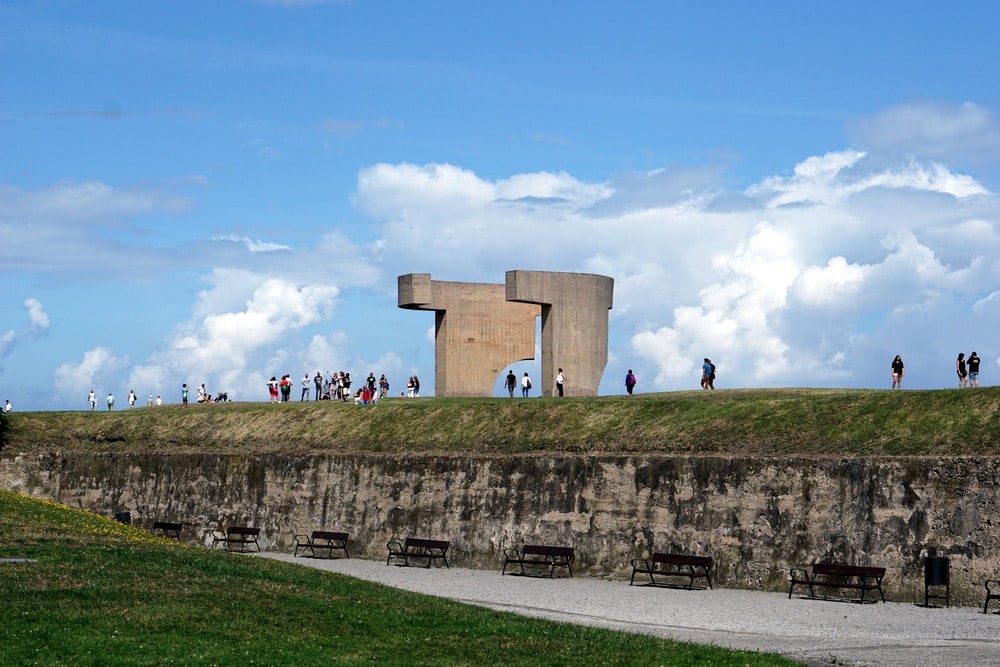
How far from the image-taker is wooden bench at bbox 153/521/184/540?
37344mm

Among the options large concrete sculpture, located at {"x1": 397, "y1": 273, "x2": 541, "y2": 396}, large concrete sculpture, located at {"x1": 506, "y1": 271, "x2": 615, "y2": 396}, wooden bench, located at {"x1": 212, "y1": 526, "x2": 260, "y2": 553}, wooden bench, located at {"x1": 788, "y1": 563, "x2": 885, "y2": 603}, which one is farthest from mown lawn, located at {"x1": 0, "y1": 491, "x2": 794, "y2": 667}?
large concrete sculpture, located at {"x1": 397, "y1": 273, "x2": 541, "y2": 396}

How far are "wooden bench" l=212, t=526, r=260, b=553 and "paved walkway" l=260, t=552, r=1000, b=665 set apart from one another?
6.63m

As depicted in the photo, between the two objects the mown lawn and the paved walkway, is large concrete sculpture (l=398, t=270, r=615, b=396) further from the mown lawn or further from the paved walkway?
the mown lawn

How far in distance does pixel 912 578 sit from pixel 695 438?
6912 millimetres

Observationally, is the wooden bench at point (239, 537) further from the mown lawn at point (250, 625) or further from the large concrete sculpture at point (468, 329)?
the large concrete sculpture at point (468, 329)

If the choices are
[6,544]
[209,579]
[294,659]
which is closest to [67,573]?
[209,579]

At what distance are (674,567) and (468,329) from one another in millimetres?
22228

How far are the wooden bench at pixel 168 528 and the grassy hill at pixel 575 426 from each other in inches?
119

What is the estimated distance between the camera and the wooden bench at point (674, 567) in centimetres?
2789

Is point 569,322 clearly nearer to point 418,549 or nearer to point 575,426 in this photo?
point 575,426

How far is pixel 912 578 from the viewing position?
26094 mm

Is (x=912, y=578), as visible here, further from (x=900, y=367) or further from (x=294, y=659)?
(x=294, y=659)

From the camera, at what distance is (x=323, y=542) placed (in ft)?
118

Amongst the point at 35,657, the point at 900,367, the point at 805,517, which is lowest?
the point at 35,657
